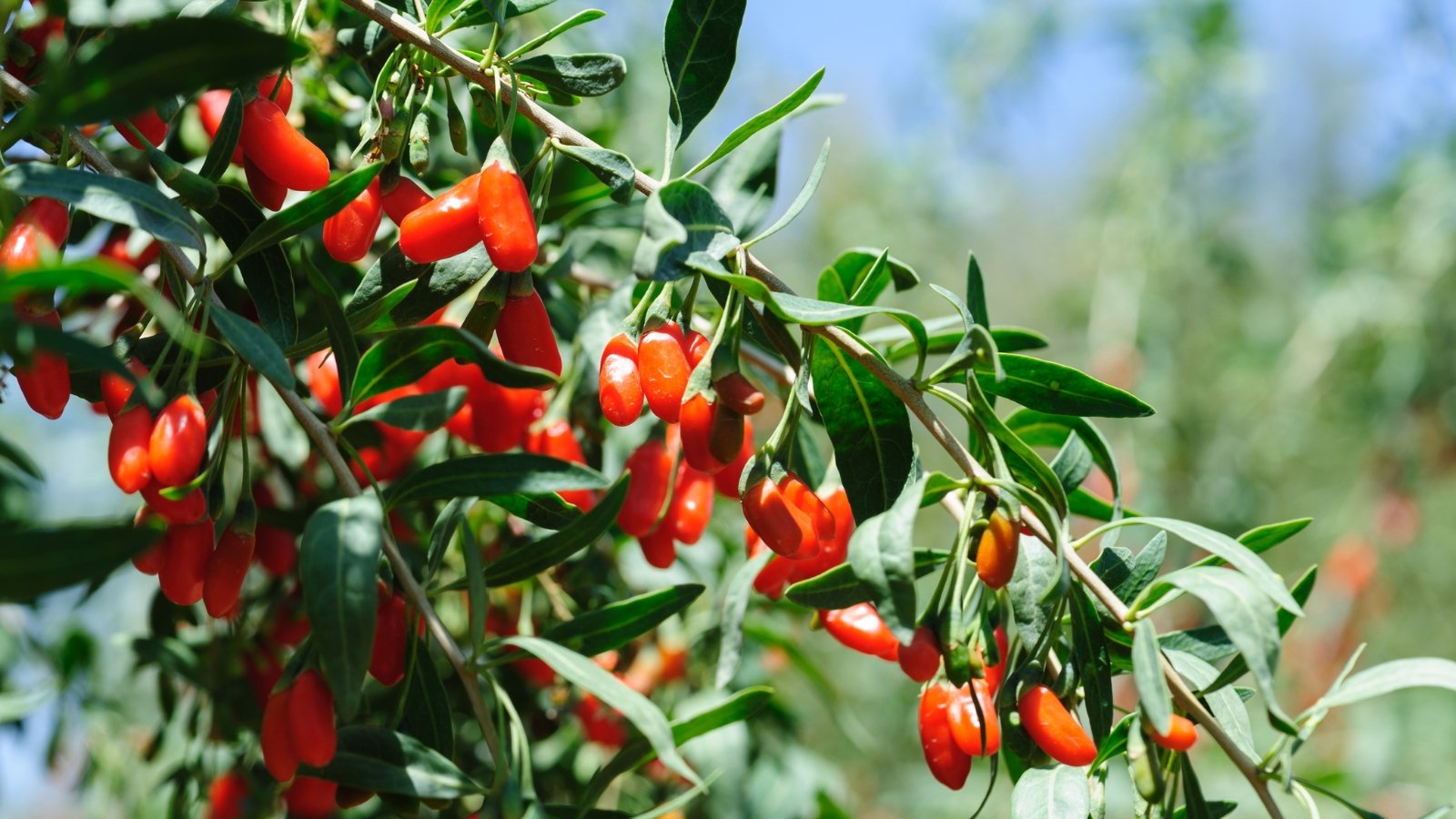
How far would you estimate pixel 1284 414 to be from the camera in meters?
3.84

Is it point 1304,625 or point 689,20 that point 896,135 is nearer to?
point 1304,625

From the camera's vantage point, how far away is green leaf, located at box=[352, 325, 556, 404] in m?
0.65

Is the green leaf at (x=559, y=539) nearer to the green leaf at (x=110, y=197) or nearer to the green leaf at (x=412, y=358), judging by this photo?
the green leaf at (x=412, y=358)

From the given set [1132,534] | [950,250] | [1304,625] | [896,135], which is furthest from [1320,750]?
[896,135]

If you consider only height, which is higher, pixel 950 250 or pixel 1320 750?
pixel 950 250

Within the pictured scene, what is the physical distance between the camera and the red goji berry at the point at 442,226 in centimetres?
69

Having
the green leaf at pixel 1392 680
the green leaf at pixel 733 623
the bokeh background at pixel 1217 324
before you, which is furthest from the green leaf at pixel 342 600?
the bokeh background at pixel 1217 324

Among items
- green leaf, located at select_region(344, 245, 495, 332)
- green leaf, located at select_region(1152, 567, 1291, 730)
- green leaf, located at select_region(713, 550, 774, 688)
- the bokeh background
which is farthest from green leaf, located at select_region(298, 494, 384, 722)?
the bokeh background

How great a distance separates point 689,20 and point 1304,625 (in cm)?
380

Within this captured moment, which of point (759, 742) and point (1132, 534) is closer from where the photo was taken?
point (759, 742)

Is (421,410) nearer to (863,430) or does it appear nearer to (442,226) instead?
(442,226)

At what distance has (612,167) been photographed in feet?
2.29

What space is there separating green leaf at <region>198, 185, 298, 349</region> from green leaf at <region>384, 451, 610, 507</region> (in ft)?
0.42

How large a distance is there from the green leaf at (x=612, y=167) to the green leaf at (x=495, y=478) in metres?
0.17
